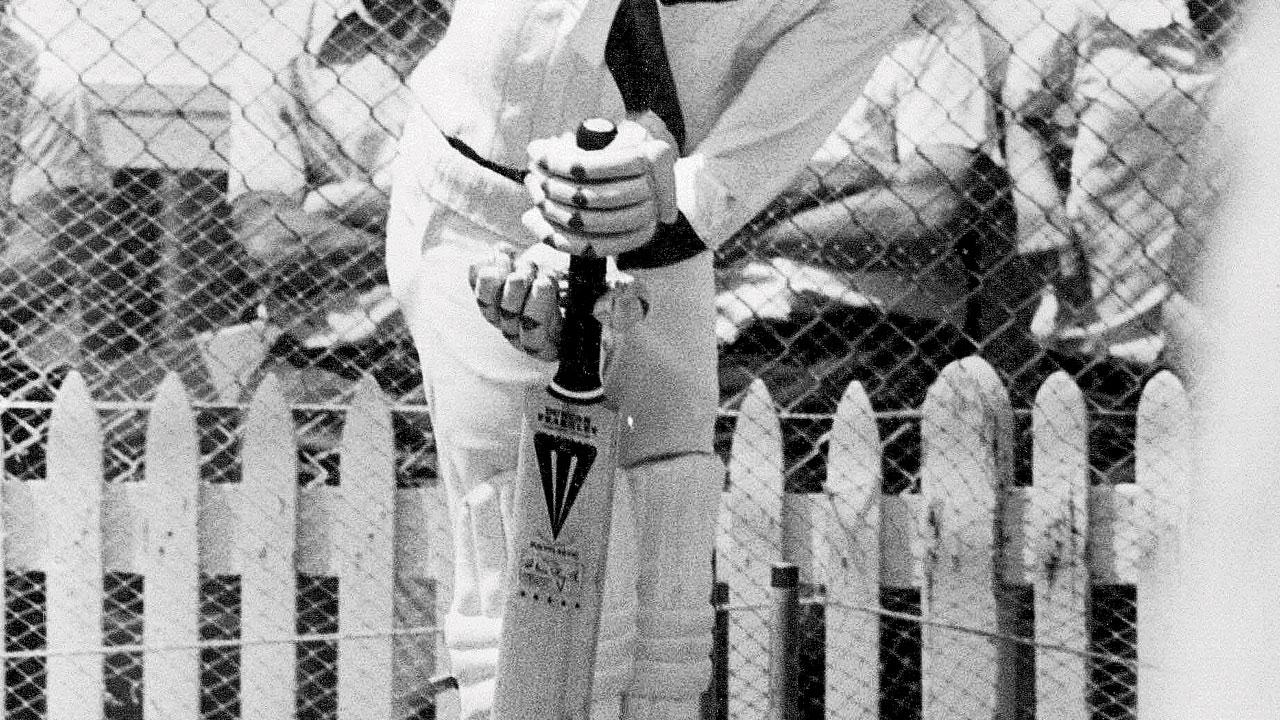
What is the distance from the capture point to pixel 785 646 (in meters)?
3.28

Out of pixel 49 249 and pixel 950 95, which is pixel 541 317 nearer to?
pixel 950 95

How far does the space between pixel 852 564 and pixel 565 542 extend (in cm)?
160

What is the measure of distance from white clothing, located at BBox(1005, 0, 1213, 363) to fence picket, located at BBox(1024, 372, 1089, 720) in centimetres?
17

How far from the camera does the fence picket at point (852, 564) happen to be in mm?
3588

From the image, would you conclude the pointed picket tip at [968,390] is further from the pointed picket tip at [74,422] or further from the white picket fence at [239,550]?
the pointed picket tip at [74,422]

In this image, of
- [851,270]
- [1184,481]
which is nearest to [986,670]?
[1184,481]

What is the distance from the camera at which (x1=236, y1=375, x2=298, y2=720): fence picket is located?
3559 mm

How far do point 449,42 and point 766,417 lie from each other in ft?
4.69

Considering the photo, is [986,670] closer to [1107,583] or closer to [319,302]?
[1107,583]

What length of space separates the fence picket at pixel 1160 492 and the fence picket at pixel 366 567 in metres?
1.42

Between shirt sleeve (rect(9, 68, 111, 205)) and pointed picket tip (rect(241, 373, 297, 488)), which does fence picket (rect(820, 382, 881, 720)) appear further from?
shirt sleeve (rect(9, 68, 111, 205))

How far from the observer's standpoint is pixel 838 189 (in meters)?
3.58

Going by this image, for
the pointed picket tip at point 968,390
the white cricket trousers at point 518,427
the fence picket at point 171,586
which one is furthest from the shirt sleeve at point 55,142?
the pointed picket tip at point 968,390

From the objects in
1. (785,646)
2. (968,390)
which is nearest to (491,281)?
(785,646)
